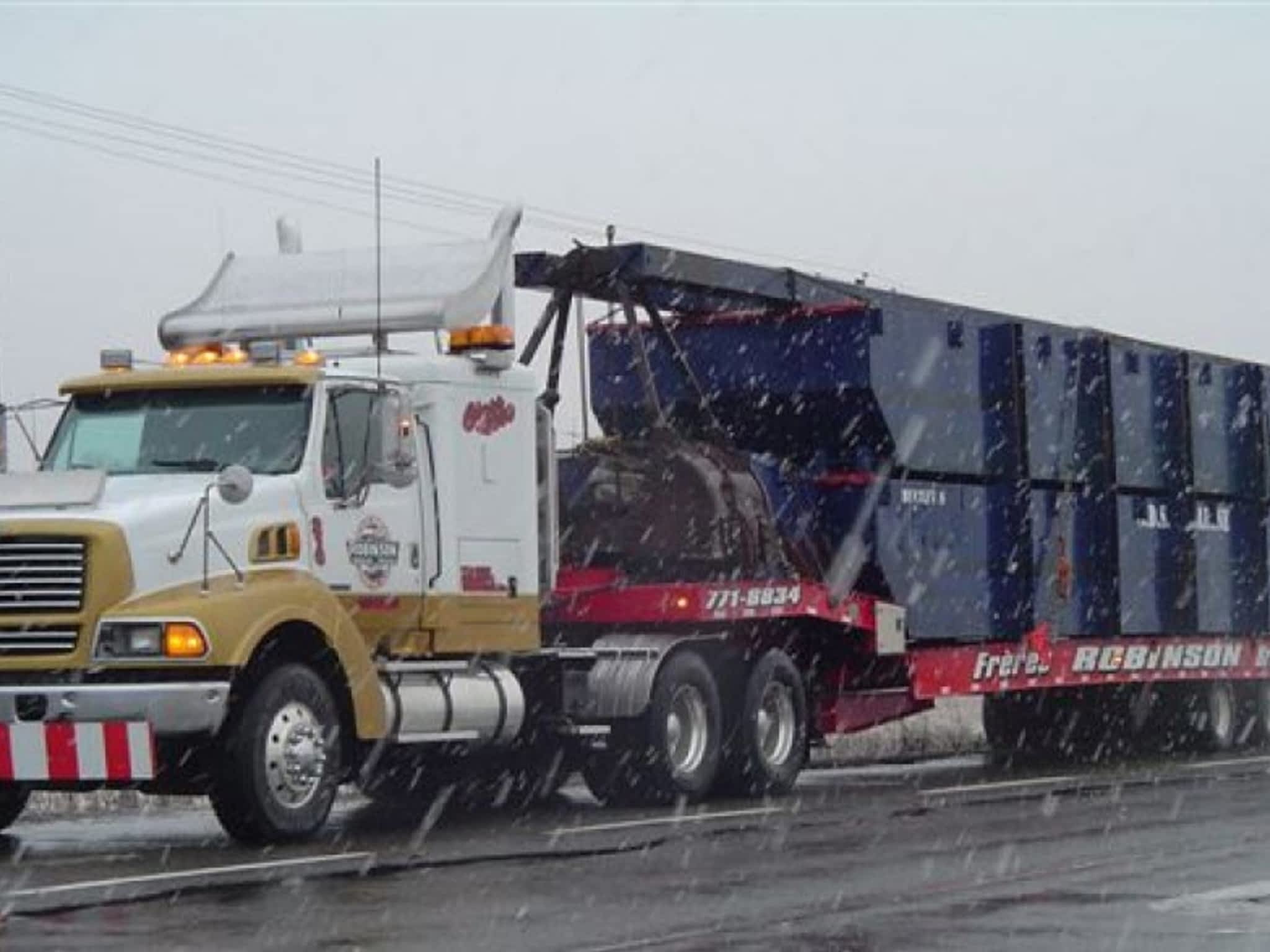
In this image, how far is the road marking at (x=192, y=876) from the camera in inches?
449

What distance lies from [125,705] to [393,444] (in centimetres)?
242

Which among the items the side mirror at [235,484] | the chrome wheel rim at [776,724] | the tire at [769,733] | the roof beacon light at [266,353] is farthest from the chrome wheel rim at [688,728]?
the side mirror at [235,484]

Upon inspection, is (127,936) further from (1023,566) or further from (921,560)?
(1023,566)

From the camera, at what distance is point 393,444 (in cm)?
1445

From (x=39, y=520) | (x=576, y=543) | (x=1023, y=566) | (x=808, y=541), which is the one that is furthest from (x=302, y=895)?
(x=1023, y=566)

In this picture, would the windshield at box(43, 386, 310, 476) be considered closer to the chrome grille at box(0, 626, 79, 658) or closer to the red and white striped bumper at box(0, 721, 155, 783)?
the chrome grille at box(0, 626, 79, 658)

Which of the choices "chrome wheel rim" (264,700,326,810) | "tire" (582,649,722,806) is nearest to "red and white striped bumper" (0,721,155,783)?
"chrome wheel rim" (264,700,326,810)

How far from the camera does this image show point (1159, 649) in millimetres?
23391

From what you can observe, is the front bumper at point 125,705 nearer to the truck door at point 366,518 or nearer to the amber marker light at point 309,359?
the truck door at point 366,518

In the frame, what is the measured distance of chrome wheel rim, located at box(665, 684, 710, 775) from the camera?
56.0 feet

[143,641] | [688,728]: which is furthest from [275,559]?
[688,728]

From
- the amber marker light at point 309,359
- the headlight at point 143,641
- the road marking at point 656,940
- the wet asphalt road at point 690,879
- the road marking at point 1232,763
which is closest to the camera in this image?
the road marking at point 656,940

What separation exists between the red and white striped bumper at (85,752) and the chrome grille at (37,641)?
1.39 ft

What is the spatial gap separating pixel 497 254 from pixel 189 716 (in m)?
4.12
